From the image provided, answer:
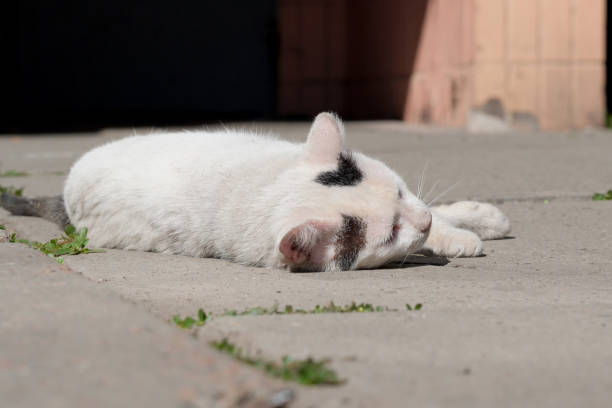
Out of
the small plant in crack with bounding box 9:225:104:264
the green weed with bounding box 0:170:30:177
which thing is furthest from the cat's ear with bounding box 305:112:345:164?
the green weed with bounding box 0:170:30:177

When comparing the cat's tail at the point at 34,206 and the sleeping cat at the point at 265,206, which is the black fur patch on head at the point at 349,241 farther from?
the cat's tail at the point at 34,206

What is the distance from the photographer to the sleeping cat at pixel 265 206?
314 cm

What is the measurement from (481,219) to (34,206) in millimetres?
2192

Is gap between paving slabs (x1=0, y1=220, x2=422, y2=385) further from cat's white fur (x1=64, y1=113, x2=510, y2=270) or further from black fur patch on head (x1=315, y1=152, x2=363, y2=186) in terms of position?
black fur patch on head (x1=315, y1=152, x2=363, y2=186)

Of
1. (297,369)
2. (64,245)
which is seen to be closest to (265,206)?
(64,245)

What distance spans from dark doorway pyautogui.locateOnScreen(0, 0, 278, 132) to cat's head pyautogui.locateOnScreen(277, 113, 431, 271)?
38.1 feet

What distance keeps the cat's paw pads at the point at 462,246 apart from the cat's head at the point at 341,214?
309 mm

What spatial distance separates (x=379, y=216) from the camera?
10.3 feet

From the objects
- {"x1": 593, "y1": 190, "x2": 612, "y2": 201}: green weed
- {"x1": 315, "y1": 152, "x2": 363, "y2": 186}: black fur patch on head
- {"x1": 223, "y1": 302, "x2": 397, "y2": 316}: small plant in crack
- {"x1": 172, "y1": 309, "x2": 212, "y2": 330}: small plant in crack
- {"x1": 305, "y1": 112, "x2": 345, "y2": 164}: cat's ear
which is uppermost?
{"x1": 305, "y1": 112, "x2": 345, "y2": 164}: cat's ear

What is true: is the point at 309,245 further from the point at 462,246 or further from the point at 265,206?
the point at 462,246

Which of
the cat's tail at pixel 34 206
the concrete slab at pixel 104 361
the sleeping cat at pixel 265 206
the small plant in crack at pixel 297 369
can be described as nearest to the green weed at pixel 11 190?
the cat's tail at pixel 34 206

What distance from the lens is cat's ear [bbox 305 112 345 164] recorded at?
10.7 ft

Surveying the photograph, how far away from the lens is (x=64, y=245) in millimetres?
3557

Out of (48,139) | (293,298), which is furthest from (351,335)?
(48,139)
